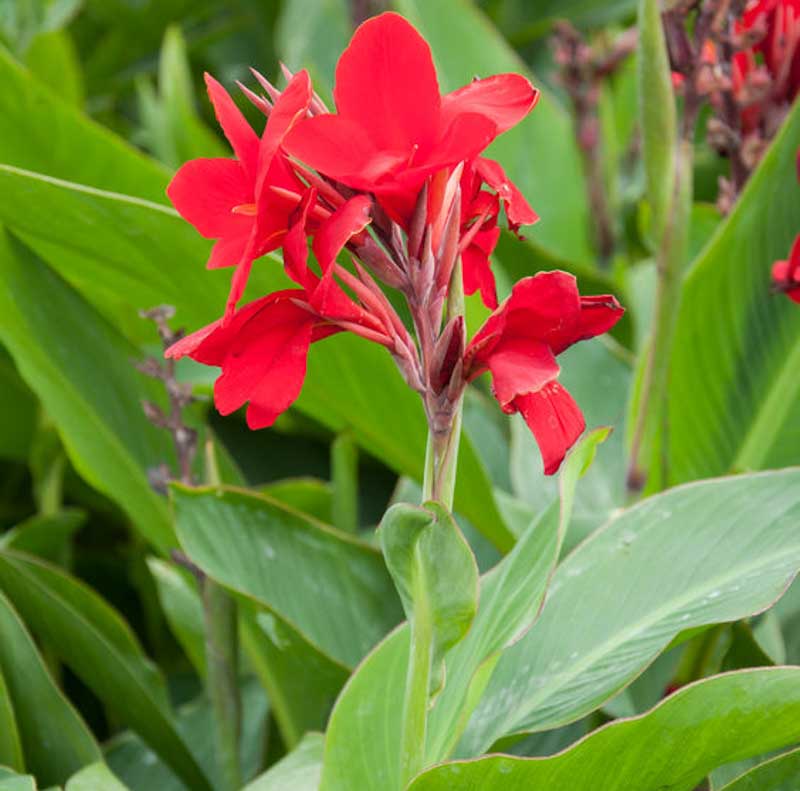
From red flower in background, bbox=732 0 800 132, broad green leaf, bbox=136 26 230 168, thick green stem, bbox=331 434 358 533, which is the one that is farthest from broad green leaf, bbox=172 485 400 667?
broad green leaf, bbox=136 26 230 168

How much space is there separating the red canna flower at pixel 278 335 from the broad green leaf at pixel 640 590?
31 cm

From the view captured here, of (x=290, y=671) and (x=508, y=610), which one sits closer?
(x=508, y=610)

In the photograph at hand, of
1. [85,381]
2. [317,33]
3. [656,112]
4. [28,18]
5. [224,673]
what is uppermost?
[28,18]

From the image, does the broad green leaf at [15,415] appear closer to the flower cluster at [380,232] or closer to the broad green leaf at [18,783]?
the broad green leaf at [18,783]

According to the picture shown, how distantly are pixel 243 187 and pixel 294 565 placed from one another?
0.44 m

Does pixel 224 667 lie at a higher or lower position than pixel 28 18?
lower

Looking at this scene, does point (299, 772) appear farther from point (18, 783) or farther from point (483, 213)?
point (483, 213)

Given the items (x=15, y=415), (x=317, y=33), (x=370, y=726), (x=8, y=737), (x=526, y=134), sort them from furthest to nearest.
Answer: (x=317, y=33) → (x=526, y=134) → (x=15, y=415) → (x=8, y=737) → (x=370, y=726)

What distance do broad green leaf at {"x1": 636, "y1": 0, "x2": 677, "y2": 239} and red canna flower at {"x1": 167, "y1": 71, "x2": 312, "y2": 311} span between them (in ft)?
1.44

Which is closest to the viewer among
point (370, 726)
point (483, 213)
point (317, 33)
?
point (483, 213)

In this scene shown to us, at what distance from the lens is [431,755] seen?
0.81 metres

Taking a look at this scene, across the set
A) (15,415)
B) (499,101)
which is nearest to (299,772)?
(499,101)

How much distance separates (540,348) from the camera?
660mm

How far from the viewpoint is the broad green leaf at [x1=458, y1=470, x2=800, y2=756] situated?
Answer: 867 millimetres
